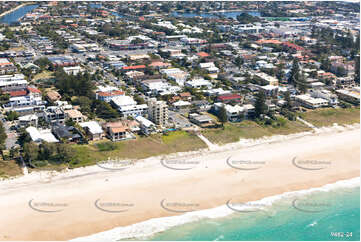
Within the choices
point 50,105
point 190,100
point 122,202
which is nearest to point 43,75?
point 50,105

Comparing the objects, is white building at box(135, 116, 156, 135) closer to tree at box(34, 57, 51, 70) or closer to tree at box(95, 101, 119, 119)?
tree at box(95, 101, 119, 119)

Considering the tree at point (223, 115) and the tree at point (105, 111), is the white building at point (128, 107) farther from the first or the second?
the tree at point (223, 115)

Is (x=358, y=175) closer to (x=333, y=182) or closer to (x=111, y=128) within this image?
(x=333, y=182)

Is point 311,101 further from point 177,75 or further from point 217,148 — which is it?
point 177,75

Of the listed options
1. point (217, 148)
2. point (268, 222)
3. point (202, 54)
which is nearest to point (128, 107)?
point (217, 148)

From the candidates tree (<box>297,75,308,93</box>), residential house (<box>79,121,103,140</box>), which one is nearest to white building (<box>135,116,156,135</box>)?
residential house (<box>79,121,103,140</box>)

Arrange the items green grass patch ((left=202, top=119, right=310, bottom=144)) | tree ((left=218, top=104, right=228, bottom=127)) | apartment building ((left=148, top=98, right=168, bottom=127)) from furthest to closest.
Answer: tree ((left=218, top=104, right=228, bottom=127))
apartment building ((left=148, top=98, right=168, bottom=127))
green grass patch ((left=202, top=119, right=310, bottom=144))
